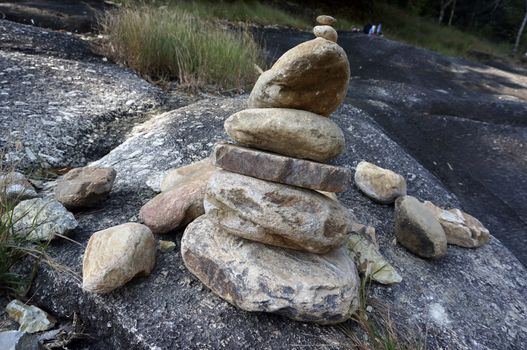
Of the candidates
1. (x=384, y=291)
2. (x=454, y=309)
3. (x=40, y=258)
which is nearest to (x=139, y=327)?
(x=40, y=258)

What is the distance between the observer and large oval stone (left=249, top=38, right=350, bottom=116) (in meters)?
1.48

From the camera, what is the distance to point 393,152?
317 centimetres

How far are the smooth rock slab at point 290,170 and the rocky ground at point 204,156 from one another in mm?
510

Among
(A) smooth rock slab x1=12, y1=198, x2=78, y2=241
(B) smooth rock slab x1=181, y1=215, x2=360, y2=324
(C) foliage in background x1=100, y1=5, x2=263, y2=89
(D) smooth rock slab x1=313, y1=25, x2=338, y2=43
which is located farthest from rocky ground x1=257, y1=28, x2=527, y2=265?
(A) smooth rock slab x1=12, y1=198, x2=78, y2=241

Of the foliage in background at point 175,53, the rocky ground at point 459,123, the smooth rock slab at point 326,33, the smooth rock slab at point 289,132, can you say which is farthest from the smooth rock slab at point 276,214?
the foliage in background at point 175,53

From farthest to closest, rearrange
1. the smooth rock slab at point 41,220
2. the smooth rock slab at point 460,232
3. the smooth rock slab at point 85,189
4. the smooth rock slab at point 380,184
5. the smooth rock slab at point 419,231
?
the smooth rock slab at point 380,184
the smooth rock slab at point 460,232
the smooth rock slab at point 419,231
the smooth rock slab at point 85,189
the smooth rock slab at point 41,220

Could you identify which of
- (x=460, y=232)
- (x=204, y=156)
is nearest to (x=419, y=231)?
(x=460, y=232)

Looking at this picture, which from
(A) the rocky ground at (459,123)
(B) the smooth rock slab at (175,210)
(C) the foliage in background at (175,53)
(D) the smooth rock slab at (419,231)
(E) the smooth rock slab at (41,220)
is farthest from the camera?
(C) the foliage in background at (175,53)

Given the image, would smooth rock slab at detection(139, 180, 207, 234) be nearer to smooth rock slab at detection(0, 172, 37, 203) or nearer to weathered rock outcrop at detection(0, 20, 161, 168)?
smooth rock slab at detection(0, 172, 37, 203)

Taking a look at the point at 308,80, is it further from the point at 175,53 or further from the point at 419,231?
the point at 175,53

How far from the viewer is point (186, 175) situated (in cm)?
210

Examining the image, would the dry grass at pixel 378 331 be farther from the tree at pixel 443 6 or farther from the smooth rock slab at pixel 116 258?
the tree at pixel 443 6

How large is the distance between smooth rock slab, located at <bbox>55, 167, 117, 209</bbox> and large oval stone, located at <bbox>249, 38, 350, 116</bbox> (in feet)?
2.78

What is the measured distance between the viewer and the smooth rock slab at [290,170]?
4.89 ft
